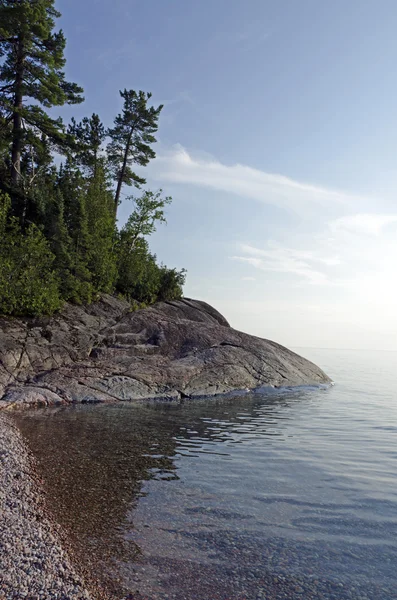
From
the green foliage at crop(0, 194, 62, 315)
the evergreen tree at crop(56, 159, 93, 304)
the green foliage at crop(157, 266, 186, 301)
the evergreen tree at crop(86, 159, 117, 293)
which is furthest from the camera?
the green foliage at crop(157, 266, 186, 301)

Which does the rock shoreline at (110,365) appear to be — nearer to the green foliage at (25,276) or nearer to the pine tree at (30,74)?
the green foliage at (25,276)

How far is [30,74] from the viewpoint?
33625 mm

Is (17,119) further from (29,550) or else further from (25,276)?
(29,550)

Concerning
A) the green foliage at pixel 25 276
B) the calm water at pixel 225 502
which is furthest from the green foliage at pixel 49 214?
the calm water at pixel 225 502

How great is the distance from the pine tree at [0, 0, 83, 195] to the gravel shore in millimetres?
29944

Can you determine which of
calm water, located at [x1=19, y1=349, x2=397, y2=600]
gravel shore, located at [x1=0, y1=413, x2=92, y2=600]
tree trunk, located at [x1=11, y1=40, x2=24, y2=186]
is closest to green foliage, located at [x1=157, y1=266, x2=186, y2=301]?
tree trunk, located at [x1=11, y1=40, x2=24, y2=186]

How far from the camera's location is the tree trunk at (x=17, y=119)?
33.1 metres

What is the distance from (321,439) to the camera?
16594mm

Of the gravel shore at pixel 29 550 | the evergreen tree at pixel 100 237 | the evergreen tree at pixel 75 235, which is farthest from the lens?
the evergreen tree at pixel 100 237

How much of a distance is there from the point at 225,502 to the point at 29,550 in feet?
15.5

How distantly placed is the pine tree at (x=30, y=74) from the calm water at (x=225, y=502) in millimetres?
25800

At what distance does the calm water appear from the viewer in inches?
264

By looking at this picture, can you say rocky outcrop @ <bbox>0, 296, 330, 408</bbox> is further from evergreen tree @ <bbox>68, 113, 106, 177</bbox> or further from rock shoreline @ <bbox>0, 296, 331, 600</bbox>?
evergreen tree @ <bbox>68, 113, 106, 177</bbox>

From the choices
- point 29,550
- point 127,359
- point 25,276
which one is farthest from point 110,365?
point 29,550
